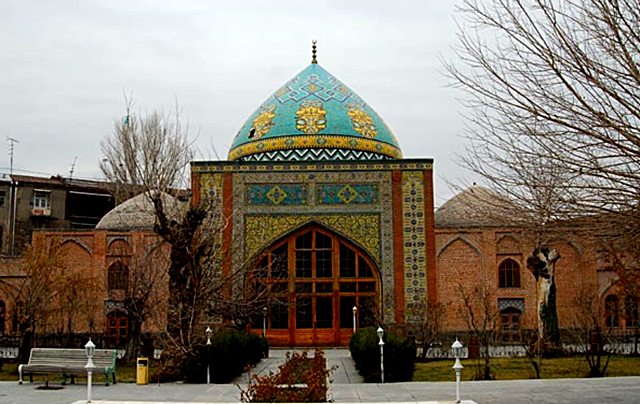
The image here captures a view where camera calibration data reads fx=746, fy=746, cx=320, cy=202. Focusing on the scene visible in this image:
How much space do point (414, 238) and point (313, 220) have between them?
8.92 feet

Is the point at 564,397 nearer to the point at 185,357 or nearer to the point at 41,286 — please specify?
the point at 185,357

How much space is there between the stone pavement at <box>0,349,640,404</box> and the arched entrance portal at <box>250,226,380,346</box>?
8211mm

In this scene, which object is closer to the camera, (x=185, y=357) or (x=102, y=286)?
(x=185, y=357)

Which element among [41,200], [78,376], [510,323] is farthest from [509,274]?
[41,200]

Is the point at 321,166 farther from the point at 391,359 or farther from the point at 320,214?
the point at 391,359

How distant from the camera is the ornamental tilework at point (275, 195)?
19984 millimetres

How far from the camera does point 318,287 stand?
19734 mm

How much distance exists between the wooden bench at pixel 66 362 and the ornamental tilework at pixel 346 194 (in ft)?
30.9

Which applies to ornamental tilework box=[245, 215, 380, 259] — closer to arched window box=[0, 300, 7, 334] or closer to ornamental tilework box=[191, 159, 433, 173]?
ornamental tilework box=[191, 159, 433, 173]

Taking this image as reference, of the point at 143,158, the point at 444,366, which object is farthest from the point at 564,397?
the point at 143,158

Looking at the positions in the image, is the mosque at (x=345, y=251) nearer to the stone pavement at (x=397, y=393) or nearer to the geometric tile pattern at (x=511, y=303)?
the geometric tile pattern at (x=511, y=303)

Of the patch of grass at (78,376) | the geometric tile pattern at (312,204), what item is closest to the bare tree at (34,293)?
the patch of grass at (78,376)

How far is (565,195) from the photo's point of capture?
7.52 meters

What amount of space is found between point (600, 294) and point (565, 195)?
1489 centimetres
